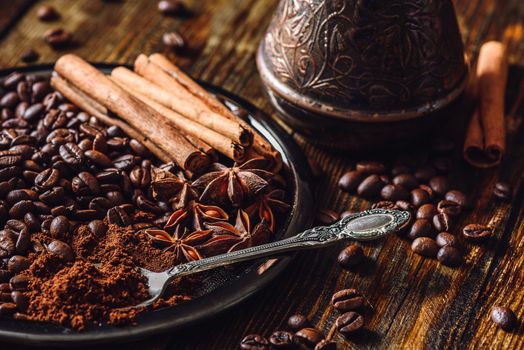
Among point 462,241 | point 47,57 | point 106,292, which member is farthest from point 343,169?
point 47,57

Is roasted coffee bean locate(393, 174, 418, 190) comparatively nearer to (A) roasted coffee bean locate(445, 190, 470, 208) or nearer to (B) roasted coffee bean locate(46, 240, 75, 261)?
(A) roasted coffee bean locate(445, 190, 470, 208)

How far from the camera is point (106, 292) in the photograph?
5.82 feet

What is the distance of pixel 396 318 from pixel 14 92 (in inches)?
57.8

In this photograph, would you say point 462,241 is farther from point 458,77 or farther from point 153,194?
→ point 153,194

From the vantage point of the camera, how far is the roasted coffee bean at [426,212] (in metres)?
2.17

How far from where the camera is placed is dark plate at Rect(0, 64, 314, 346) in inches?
66.5

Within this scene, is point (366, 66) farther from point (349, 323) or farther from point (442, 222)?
point (349, 323)

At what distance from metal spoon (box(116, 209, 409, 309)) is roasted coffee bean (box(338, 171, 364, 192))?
11.3 inches

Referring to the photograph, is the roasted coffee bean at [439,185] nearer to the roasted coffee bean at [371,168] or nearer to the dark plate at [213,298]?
the roasted coffee bean at [371,168]

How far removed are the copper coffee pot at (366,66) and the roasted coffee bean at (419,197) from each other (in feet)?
0.61

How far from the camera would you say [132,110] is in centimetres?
228

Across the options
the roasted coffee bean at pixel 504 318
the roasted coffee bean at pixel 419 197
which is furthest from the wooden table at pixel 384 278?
the roasted coffee bean at pixel 419 197

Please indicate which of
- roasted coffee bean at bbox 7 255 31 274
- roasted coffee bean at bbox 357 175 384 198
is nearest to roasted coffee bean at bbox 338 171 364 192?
roasted coffee bean at bbox 357 175 384 198

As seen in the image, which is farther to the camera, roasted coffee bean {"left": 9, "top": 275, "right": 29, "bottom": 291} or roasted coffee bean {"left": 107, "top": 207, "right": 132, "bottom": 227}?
roasted coffee bean {"left": 107, "top": 207, "right": 132, "bottom": 227}
